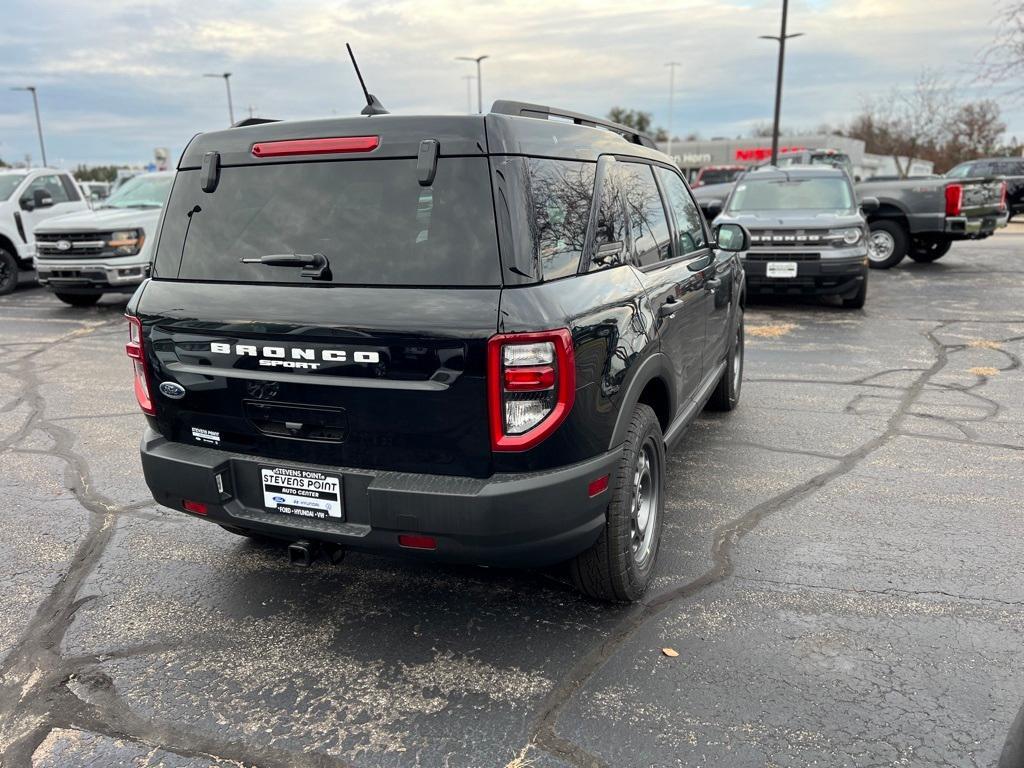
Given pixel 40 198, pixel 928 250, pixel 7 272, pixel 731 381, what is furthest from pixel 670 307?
pixel 928 250

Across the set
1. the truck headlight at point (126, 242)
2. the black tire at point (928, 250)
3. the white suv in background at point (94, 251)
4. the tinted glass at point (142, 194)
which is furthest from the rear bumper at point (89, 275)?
the black tire at point (928, 250)

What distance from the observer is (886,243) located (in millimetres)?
14273

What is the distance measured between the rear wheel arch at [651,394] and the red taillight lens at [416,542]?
729 mm

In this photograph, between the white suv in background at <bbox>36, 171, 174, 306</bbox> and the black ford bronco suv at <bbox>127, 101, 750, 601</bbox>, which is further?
the white suv in background at <bbox>36, 171, 174, 306</bbox>

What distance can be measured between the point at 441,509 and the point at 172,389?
3.98ft

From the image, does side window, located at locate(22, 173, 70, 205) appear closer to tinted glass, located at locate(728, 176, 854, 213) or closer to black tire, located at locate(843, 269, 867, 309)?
tinted glass, located at locate(728, 176, 854, 213)

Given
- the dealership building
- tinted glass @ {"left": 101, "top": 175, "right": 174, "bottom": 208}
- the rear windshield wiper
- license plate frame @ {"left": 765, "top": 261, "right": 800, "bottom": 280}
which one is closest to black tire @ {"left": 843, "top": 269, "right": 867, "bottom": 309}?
license plate frame @ {"left": 765, "top": 261, "right": 800, "bottom": 280}

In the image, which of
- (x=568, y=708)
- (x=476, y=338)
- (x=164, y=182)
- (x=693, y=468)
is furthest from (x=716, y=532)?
(x=164, y=182)

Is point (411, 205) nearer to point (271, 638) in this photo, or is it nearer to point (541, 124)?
point (541, 124)

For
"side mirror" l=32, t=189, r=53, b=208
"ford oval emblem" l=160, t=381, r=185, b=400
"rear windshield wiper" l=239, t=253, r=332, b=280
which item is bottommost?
"ford oval emblem" l=160, t=381, r=185, b=400

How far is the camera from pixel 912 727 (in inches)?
97.9

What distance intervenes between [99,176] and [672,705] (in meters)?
84.1

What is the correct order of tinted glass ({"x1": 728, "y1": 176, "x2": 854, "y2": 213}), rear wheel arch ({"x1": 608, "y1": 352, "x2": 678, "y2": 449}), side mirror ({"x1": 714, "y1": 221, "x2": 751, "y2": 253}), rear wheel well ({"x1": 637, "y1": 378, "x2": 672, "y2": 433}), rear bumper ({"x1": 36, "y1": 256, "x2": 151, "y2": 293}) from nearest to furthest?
rear wheel arch ({"x1": 608, "y1": 352, "x2": 678, "y2": 449}) → rear wheel well ({"x1": 637, "y1": 378, "x2": 672, "y2": 433}) → side mirror ({"x1": 714, "y1": 221, "x2": 751, "y2": 253}) → tinted glass ({"x1": 728, "y1": 176, "x2": 854, "y2": 213}) → rear bumper ({"x1": 36, "y1": 256, "x2": 151, "y2": 293})

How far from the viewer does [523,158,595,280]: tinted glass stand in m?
2.68
